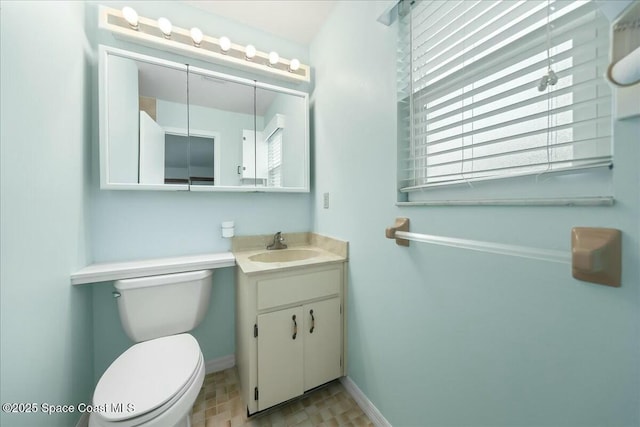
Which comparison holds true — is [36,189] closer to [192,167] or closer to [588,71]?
[192,167]

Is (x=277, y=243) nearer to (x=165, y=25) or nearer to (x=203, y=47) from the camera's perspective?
(x=203, y=47)

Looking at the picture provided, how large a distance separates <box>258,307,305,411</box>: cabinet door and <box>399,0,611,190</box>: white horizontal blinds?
36.2 inches

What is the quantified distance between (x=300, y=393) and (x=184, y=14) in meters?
2.42

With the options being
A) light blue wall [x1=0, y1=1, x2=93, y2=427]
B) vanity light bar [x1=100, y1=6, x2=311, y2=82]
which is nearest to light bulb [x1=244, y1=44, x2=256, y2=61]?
vanity light bar [x1=100, y1=6, x2=311, y2=82]

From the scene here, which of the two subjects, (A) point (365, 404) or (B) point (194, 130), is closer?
(A) point (365, 404)

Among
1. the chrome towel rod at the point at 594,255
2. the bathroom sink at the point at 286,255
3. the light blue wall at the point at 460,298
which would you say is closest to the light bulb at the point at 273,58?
the light blue wall at the point at 460,298

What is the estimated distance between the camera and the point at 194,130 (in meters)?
1.48

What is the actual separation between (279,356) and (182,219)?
3.39 ft

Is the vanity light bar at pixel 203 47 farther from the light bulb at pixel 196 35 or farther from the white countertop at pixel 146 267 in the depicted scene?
the white countertop at pixel 146 267

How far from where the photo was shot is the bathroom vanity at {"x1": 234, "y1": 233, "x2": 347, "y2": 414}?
1.18 meters

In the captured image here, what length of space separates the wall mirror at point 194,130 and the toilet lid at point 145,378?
862mm

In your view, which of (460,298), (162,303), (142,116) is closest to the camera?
(460,298)

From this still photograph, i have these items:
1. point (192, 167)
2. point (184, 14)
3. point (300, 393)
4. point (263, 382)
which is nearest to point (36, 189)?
point (192, 167)

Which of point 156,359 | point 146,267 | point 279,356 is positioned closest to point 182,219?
point 146,267
